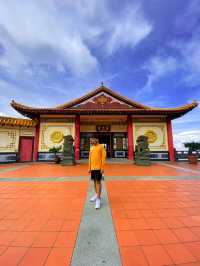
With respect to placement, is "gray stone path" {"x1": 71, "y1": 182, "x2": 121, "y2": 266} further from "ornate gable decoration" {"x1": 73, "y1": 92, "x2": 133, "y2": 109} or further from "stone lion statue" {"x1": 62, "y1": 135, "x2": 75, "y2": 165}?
"ornate gable decoration" {"x1": 73, "y1": 92, "x2": 133, "y2": 109}

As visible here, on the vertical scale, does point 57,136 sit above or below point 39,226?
above

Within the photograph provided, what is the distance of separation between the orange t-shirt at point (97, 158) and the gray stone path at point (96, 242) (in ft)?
2.82

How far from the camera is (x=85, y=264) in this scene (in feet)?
5.33

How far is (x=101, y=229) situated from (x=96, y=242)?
33 centimetres

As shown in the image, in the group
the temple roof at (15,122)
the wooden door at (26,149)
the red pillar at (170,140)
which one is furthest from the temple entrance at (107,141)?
the wooden door at (26,149)

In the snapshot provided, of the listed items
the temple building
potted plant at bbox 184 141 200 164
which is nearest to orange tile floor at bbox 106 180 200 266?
the temple building

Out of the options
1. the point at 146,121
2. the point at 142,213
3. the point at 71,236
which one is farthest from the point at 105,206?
the point at 146,121

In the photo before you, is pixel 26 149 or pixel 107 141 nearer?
pixel 26 149

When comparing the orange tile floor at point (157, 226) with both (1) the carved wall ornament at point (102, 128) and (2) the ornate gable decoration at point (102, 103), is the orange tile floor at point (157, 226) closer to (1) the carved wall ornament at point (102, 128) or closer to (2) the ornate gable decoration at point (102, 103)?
(2) the ornate gable decoration at point (102, 103)

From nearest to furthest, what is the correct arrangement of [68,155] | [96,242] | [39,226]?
[96,242] → [39,226] → [68,155]

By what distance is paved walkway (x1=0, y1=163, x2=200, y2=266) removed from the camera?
1.73 m

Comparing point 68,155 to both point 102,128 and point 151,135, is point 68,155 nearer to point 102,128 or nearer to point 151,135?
point 102,128

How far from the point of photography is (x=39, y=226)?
2459 millimetres

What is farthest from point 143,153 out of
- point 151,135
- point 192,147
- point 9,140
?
point 9,140
